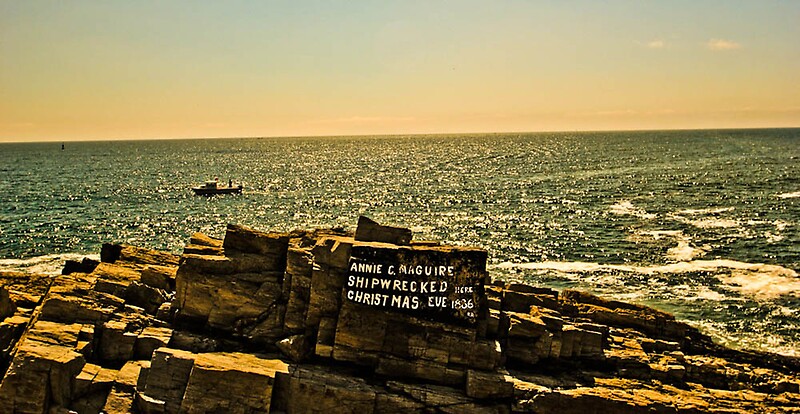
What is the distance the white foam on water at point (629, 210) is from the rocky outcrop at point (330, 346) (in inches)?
2371

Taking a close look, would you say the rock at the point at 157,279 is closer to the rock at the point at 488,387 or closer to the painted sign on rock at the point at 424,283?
the painted sign on rock at the point at 424,283

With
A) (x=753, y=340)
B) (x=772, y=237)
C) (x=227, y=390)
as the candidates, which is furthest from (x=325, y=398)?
(x=772, y=237)

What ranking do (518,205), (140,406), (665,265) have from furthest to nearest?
(518,205) → (665,265) → (140,406)

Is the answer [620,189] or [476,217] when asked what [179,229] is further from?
[620,189]

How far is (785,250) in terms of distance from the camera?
201 feet

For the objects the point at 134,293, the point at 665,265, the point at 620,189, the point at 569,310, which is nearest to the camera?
the point at 134,293

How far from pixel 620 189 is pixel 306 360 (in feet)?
349

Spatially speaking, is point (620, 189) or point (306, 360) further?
point (620, 189)

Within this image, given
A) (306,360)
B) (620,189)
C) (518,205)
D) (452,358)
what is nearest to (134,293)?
(306,360)

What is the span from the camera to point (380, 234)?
26094 millimetres

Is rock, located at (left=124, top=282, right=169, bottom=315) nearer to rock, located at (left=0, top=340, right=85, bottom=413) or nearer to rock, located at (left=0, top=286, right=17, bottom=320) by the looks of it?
rock, located at (left=0, top=340, right=85, bottom=413)

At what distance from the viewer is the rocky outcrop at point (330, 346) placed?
21.4m

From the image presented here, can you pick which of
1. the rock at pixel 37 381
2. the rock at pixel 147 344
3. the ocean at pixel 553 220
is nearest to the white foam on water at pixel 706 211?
the ocean at pixel 553 220

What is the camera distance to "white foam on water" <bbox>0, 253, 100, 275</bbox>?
53.8 meters
